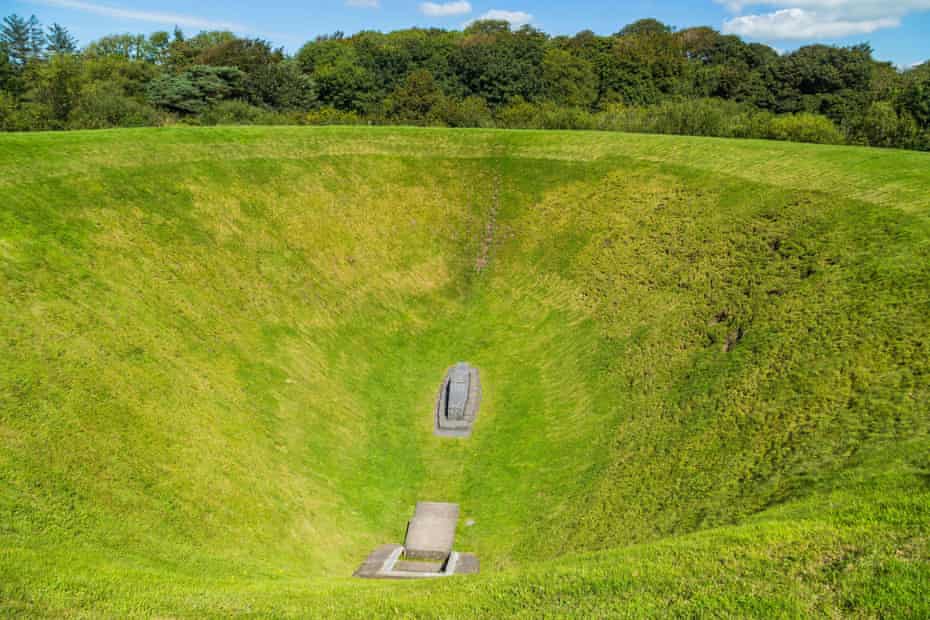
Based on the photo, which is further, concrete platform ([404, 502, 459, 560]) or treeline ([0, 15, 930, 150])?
treeline ([0, 15, 930, 150])

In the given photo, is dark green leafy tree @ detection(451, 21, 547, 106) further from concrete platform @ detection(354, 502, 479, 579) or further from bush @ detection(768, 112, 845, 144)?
concrete platform @ detection(354, 502, 479, 579)

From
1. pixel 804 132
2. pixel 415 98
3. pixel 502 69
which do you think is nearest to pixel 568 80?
pixel 502 69

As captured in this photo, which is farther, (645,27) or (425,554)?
(645,27)

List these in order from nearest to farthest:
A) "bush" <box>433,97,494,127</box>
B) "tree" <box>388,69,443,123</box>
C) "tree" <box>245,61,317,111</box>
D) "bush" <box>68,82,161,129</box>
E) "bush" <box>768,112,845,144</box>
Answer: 1. "bush" <box>768,112,845,144</box>
2. "bush" <box>68,82,161,129</box>
3. "bush" <box>433,97,494,127</box>
4. "tree" <box>388,69,443,123</box>
5. "tree" <box>245,61,317,111</box>

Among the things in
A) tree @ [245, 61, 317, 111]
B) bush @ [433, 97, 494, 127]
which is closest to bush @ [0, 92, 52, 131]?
tree @ [245, 61, 317, 111]

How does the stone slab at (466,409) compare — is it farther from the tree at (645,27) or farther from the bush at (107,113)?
the tree at (645,27)

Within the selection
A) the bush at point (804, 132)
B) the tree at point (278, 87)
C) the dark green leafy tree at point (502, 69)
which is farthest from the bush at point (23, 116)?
the bush at point (804, 132)

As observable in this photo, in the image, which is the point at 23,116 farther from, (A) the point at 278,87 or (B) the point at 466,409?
(B) the point at 466,409
